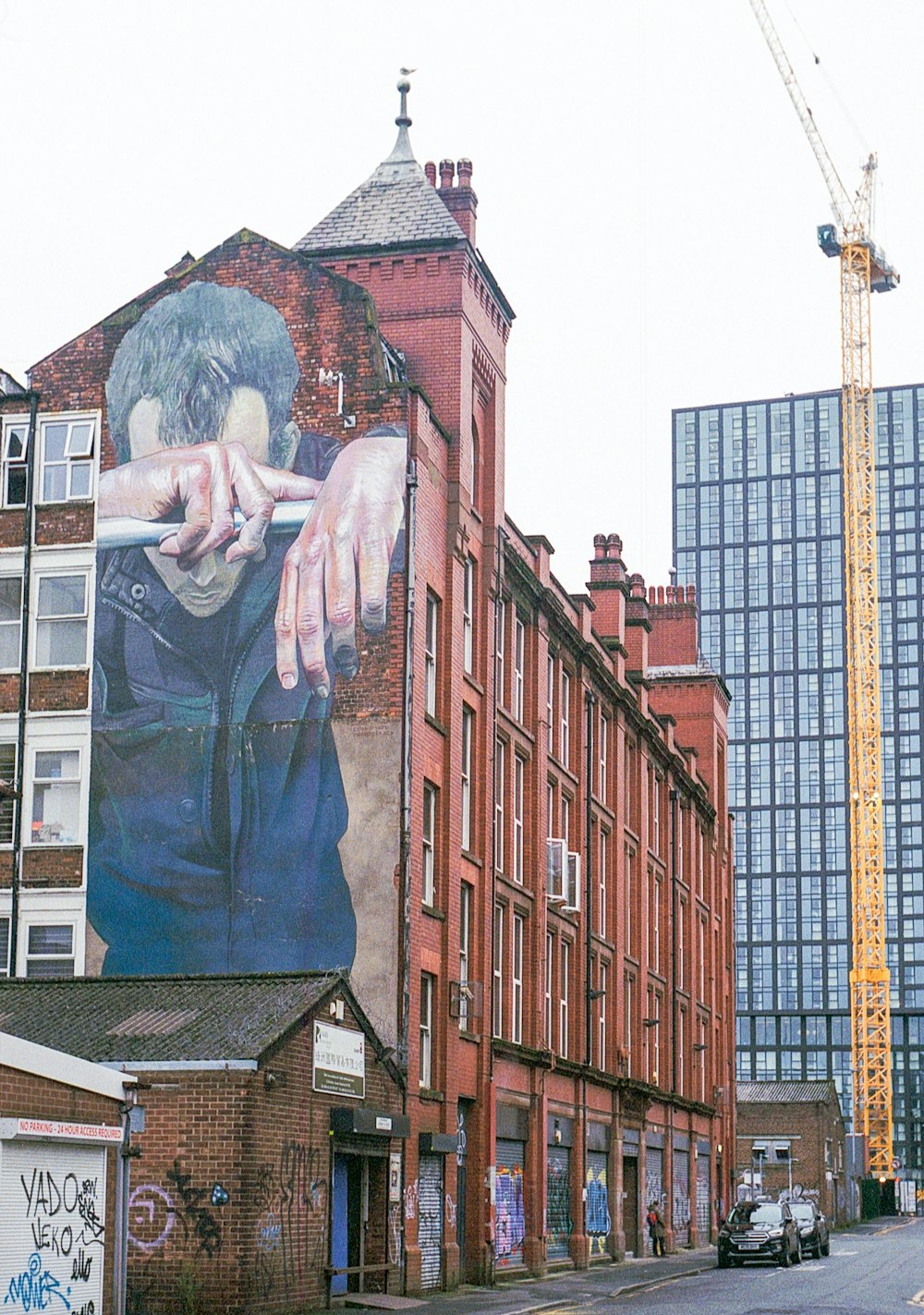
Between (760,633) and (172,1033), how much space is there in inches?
5833

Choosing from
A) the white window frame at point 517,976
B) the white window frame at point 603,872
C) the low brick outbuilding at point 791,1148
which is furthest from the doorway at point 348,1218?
the low brick outbuilding at point 791,1148

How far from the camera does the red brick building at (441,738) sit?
33.3 m

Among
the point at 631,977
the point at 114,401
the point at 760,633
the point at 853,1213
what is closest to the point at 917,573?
the point at 760,633

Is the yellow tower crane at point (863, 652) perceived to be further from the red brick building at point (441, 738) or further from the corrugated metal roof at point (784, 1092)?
the red brick building at point (441, 738)

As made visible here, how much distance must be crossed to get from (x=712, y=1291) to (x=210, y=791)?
1329 cm

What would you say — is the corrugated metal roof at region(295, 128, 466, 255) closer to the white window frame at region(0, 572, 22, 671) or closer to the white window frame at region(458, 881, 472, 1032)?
the white window frame at region(0, 572, 22, 671)

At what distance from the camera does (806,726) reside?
168500mm

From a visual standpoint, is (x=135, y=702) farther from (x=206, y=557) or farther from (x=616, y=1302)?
(x=616, y=1302)

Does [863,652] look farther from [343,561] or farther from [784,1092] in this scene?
[343,561]

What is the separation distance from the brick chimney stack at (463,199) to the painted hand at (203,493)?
7.30 meters

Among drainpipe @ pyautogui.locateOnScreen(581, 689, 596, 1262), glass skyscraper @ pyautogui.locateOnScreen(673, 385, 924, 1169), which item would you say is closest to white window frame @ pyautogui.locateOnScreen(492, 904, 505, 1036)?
drainpipe @ pyautogui.locateOnScreen(581, 689, 596, 1262)

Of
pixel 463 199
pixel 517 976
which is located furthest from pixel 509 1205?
pixel 463 199

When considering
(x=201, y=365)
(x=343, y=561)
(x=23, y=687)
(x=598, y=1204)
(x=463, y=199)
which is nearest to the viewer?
(x=343, y=561)

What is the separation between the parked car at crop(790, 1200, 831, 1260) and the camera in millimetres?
49594
